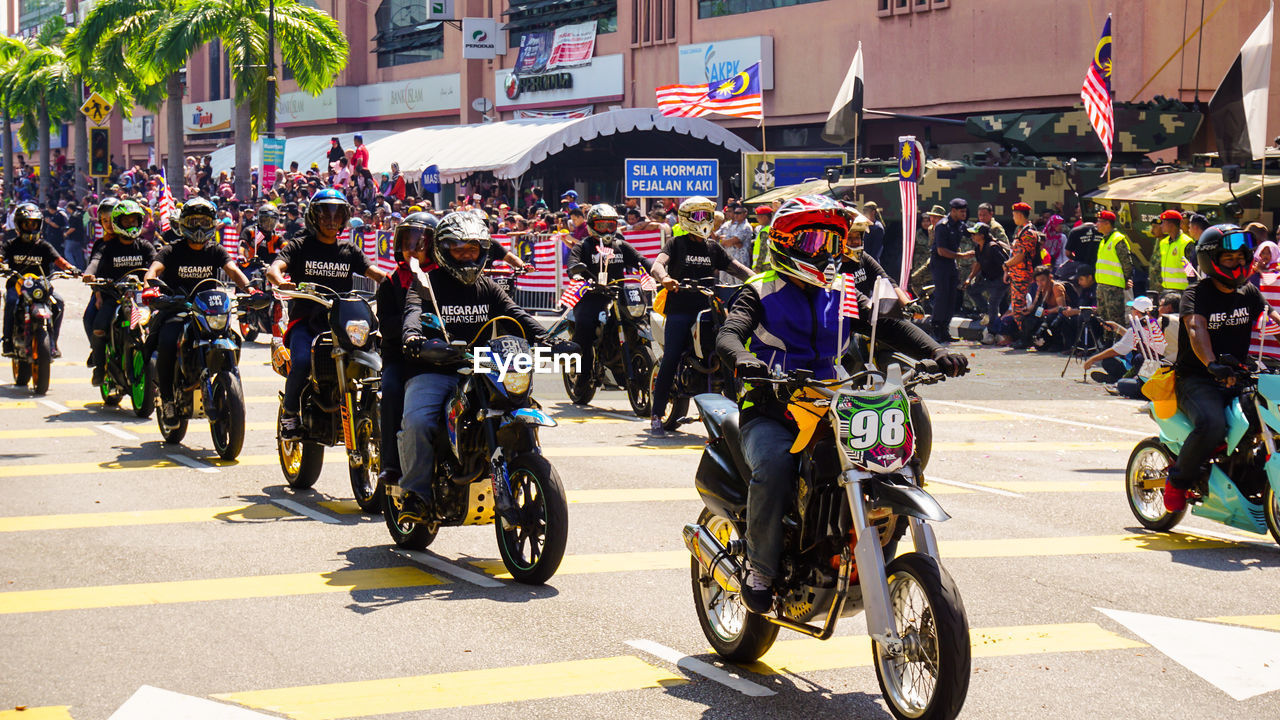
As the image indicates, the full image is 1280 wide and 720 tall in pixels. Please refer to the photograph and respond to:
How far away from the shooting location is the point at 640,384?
1468 centimetres

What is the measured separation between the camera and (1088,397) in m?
17.0

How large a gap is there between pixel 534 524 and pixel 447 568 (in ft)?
2.73

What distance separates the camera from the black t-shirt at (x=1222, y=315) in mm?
9133

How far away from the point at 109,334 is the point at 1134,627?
9.97 metres

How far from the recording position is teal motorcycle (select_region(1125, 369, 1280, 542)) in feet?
29.0

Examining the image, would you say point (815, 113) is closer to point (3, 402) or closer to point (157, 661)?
point (3, 402)

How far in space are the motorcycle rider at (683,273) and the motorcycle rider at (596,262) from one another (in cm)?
86

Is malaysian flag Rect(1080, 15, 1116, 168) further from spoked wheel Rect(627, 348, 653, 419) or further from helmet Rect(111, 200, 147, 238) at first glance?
helmet Rect(111, 200, 147, 238)

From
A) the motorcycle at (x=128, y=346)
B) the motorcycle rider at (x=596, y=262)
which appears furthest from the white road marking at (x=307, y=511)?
the motorcycle rider at (x=596, y=262)

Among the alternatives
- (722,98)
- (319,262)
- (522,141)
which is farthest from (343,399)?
(522,141)

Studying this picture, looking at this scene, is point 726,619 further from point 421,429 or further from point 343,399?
point 343,399

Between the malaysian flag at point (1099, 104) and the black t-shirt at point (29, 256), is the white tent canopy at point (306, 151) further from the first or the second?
the black t-shirt at point (29, 256)

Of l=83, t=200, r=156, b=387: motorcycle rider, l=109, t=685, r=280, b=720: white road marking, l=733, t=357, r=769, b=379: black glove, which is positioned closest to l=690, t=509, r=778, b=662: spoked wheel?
l=733, t=357, r=769, b=379: black glove

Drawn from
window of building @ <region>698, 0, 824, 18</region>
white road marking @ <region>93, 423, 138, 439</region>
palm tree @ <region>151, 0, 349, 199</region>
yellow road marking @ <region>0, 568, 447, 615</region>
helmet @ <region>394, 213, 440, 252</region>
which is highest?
window of building @ <region>698, 0, 824, 18</region>
